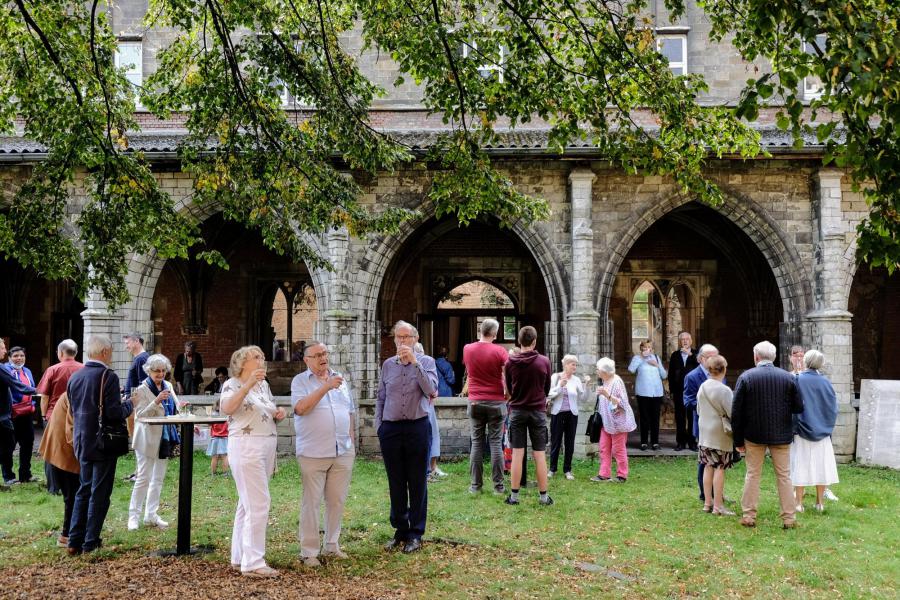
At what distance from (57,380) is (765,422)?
22.3 ft

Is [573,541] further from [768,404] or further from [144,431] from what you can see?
[144,431]

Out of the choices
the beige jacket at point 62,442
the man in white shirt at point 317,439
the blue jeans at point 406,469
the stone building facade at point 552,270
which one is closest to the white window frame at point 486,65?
the stone building facade at point 552,270

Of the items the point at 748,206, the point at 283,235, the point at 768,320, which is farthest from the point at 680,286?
the point at 283,235

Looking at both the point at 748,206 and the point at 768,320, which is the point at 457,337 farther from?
the point at 748,206

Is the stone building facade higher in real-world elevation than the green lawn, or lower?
higher

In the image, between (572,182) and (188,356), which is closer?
(572,182)

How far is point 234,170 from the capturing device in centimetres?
658

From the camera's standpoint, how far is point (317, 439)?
495 cm

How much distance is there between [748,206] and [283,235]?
7705 millimetres

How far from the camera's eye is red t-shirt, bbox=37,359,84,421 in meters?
7.38

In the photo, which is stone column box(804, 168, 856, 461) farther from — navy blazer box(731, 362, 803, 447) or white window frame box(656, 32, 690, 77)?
navy blazer box(731, 362, 803, 447)

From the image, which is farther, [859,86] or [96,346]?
[96,346]

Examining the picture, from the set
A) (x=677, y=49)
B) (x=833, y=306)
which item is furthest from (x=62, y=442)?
(x=677, y=49)

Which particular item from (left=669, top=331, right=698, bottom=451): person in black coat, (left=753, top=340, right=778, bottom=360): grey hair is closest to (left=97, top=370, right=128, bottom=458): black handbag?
(left=753, top=340, right=778, bottom=360): grey hair
